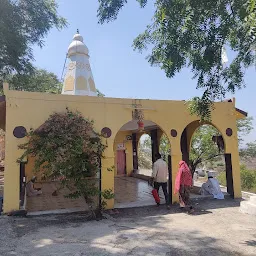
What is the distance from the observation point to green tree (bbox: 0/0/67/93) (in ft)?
36.6

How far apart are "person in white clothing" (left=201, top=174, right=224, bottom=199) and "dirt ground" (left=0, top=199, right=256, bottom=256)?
1.86 metres

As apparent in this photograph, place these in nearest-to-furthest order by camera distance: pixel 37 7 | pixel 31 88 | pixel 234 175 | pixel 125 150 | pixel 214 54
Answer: pixel 214 54 < pixel 234 175 < pixel 37 7 < pixel 31 88 < pixel 125 150

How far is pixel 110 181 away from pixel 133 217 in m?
1.54

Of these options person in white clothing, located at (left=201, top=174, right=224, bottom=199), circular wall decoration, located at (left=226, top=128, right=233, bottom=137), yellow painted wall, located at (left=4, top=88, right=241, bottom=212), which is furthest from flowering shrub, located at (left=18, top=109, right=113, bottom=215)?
circular wall decoration, located at (left=226, top=128, right=233, bottom=137)

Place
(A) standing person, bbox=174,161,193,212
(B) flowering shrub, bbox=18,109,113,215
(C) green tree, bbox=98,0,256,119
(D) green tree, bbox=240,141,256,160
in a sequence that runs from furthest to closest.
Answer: (D) green tree, bbox=240,141,256,160
(A) standing person, bbox=174,161,193,212
(B) flowering shrub, bbox=18,109,113,215
(C) green tree, bbox=98,0,256,119

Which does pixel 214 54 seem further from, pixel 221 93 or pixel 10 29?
pixel 10 29

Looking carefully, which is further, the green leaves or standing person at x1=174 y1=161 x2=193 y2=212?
standing person at x1=174 y1=161 x2=193 y2=212

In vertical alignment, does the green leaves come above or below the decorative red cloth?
above

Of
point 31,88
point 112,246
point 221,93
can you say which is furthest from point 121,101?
point 31,88

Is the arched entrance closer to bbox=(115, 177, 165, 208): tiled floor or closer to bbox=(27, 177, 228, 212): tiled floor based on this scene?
bbox=(115, 177, 165, 208): tiled floor

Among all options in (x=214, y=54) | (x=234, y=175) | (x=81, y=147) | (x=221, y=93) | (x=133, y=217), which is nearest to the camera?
(x=214, y=54)

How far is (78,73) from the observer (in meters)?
14.4

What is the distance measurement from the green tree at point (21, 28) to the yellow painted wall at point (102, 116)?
4320 mm

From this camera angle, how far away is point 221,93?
6090 millimetres
